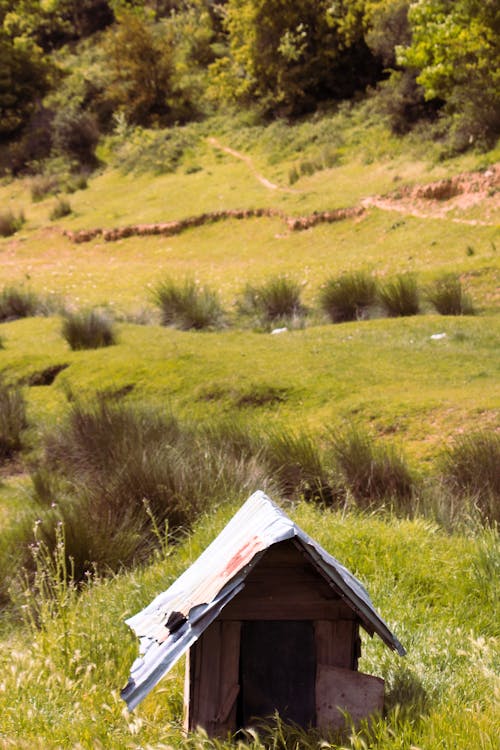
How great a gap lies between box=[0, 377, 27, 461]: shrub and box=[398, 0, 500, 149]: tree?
44.2ft

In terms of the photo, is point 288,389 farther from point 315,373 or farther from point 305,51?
point 305,51

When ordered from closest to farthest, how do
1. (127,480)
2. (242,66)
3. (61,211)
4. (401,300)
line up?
(127,480) < (401,300) < (61,211) < (242,66)

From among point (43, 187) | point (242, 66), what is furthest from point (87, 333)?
point (242, 66)

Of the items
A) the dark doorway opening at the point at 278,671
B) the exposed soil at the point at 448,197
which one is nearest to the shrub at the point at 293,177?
the exposed soil at the point at 448,197

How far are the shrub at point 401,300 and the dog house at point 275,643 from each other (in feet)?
31.7

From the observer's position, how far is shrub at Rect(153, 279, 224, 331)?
13289mm

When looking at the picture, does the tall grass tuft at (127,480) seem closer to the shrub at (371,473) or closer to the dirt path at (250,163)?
the shrub at (371,473)

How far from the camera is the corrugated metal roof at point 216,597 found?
2.49m

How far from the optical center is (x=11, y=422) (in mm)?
8906

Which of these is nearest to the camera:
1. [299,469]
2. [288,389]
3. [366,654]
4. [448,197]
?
[366,654]

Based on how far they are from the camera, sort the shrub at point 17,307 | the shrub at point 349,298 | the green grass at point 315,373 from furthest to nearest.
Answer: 1. the shrub at point 17,307
2. the shrub at point 349,298
3. the green grass at point 315,373

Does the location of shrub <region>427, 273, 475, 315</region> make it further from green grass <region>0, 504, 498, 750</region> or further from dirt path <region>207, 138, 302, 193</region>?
dirt path <region>207, 138, 302, 193</region>

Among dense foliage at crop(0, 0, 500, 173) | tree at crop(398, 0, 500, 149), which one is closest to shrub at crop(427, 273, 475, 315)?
tree at crop(398, 0, 500, 149)

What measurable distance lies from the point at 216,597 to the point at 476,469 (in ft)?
12.8
